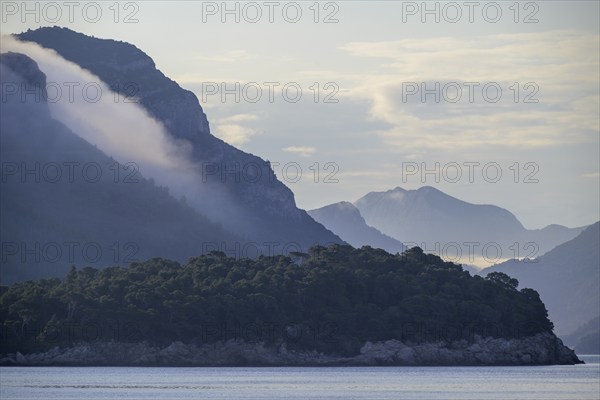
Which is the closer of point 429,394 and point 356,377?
point 429,394

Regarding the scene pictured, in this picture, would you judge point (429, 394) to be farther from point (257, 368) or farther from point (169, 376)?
point (257, 368)

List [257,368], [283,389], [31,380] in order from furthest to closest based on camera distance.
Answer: [257,368] < [31,380] < [283,389]

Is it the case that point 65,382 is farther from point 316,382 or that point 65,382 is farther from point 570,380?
point 570,380

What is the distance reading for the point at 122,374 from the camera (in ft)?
579

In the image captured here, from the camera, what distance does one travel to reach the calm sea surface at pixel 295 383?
12962cm

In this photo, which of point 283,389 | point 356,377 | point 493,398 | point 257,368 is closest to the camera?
point 493,398

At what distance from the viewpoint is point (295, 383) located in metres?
151

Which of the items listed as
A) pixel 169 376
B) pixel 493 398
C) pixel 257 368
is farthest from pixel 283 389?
pixel 257 368

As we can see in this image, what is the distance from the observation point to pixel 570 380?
163 meters

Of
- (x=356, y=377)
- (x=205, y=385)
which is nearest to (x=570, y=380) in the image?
(x=356, y=377)

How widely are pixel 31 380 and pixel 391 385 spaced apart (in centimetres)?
4505

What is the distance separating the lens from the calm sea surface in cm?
12962

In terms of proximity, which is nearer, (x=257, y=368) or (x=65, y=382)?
(x=65, y=382)

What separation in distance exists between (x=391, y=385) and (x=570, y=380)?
93.8 feet
